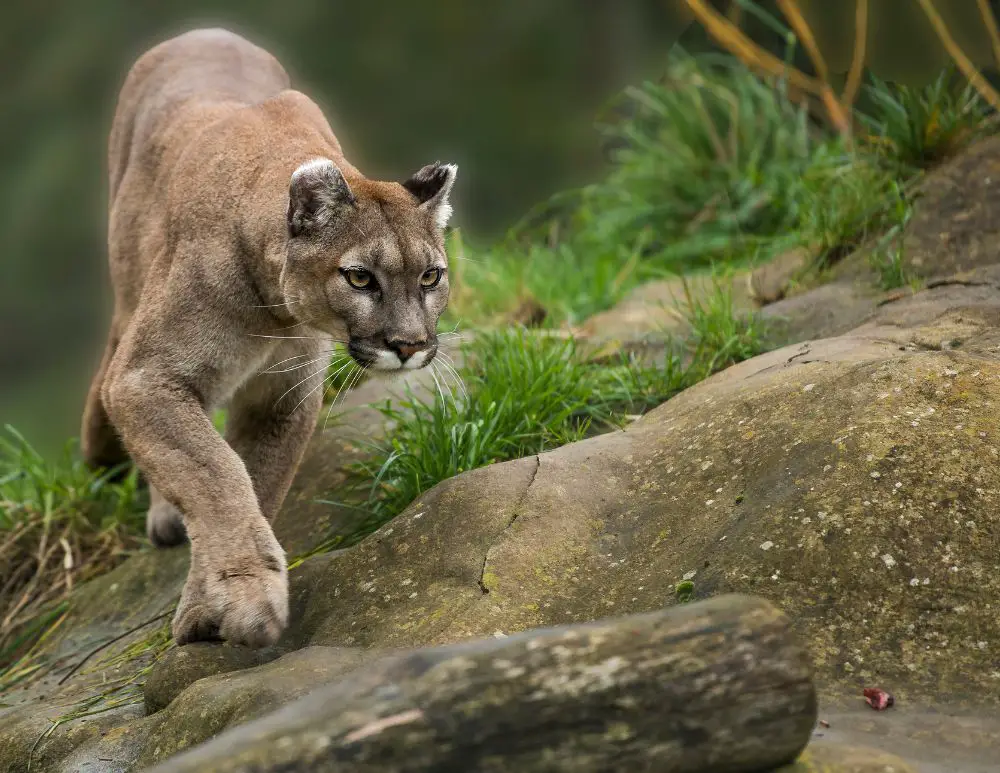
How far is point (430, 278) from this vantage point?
448 cm

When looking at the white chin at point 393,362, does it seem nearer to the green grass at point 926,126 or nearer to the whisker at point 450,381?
the whisker at point 450,381

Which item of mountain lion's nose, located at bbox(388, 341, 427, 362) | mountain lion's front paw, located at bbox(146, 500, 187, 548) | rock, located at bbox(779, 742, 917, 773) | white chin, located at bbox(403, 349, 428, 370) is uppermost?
mountain lion's nose, located at bbox(388, 341, 427, 362)

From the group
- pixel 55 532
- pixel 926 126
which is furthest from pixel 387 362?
pixel 926 126

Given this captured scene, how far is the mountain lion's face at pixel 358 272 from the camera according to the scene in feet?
14.0

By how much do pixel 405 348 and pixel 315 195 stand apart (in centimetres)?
60

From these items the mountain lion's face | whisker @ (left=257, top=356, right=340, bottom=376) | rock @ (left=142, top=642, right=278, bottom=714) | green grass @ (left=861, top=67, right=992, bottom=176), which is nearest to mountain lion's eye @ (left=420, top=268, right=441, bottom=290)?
the mountain lion's face

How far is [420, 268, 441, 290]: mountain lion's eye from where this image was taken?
4.45 meters

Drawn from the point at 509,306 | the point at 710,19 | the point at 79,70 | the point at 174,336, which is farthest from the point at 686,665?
the point at 79,70

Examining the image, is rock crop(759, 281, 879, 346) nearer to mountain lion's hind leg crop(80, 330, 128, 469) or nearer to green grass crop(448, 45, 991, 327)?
green grass crop(448, 45, 991, 327)

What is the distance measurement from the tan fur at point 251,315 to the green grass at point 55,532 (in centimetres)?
129

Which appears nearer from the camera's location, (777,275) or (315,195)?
(315,195)

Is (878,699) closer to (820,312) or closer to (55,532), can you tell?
(820,312)

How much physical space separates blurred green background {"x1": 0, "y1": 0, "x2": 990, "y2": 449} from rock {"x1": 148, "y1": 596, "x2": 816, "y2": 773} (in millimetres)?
5306

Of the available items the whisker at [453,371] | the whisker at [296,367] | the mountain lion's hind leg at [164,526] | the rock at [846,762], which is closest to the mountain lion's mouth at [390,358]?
the whisker at [453,371]
